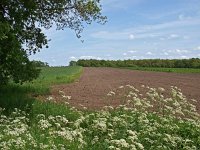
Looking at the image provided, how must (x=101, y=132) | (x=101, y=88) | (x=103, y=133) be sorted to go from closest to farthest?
(x=101, y=132), (x=103, y=133), (x=101, y=88)

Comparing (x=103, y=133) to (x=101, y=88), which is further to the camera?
(x=101, y=88)

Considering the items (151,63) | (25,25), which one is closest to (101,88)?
(25,25)

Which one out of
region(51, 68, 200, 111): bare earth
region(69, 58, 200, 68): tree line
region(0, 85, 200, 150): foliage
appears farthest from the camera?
region(69, 58, 200, 68): tree line

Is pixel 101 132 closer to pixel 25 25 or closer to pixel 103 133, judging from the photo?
pixel 103 133

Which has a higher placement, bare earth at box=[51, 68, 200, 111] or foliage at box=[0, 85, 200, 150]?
foliage at box=[0, 85, 200, 150]

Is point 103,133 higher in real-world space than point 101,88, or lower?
higher

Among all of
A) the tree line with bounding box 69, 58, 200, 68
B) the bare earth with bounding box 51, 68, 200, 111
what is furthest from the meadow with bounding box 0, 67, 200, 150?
the tree line with bounding box 69, 58, 200, 68

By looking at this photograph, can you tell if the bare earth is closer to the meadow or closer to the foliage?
the meadow

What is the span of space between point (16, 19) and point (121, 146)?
1230 centimetres

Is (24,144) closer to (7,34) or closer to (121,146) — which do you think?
(121,146)

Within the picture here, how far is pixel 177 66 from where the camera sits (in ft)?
373

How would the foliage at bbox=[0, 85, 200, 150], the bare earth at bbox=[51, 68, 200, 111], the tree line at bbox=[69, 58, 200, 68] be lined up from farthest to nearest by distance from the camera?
the tree line at bbox=[69, 58, 200, 68] → the bare earth at bbox=[51, 68, 200, 111] → the foliage at bbox=[0, 85, 200, 150]

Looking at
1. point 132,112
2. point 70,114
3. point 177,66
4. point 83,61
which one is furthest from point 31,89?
point 83,61

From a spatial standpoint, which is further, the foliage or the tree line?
the tree line
